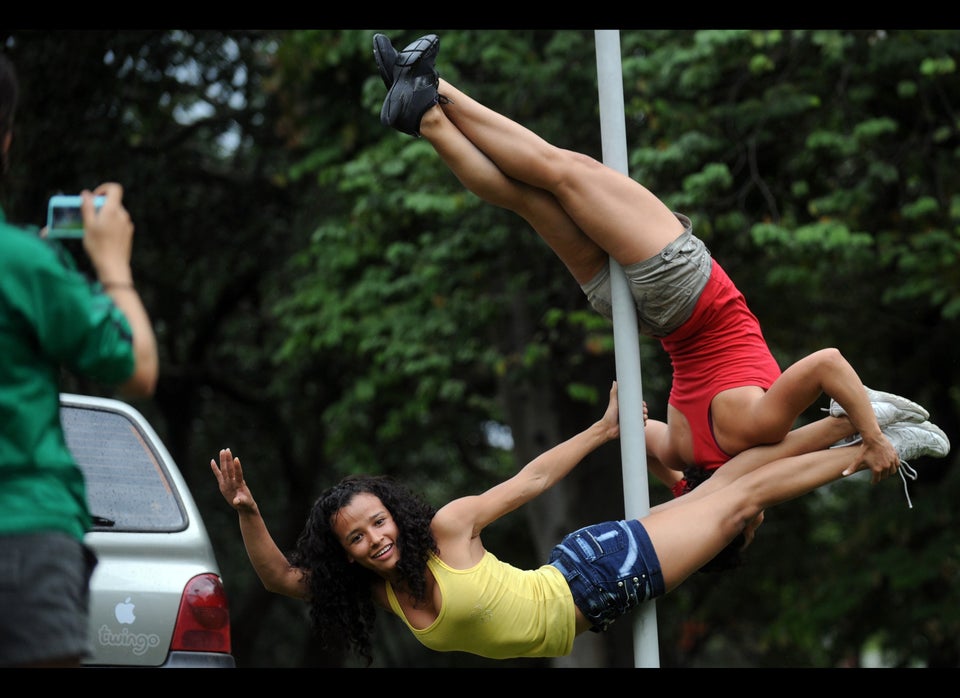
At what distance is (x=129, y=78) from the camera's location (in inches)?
412

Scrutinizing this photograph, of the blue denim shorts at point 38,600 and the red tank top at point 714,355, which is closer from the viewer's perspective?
the blue denim shorts at point 38,600

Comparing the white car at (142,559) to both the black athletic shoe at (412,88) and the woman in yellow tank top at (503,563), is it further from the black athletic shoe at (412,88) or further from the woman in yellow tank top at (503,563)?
the black athletic shoe at (412,88)

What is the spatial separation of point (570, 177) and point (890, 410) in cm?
143

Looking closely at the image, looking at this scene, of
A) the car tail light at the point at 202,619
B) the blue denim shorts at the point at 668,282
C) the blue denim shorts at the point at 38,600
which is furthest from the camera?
the blue denim shorts at the point at 668,282

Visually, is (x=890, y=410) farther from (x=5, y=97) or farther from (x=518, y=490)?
(x=5, y=97)

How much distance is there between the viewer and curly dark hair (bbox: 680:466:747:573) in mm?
4645

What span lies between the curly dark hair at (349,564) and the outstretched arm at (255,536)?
0.05 meters

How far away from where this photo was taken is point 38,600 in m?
2.44

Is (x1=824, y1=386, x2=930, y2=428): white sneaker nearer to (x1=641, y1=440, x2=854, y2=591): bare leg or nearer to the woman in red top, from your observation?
the woman in red top

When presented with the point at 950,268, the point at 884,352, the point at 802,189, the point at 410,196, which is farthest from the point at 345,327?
the point at 884,352

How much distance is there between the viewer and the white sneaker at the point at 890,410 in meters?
4.24

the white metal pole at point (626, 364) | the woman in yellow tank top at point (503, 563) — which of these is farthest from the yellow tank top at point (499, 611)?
the white metal pole at point (626, 364)

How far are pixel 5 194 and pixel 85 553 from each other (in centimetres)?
663

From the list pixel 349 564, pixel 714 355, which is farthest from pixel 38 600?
pixel 714 355
